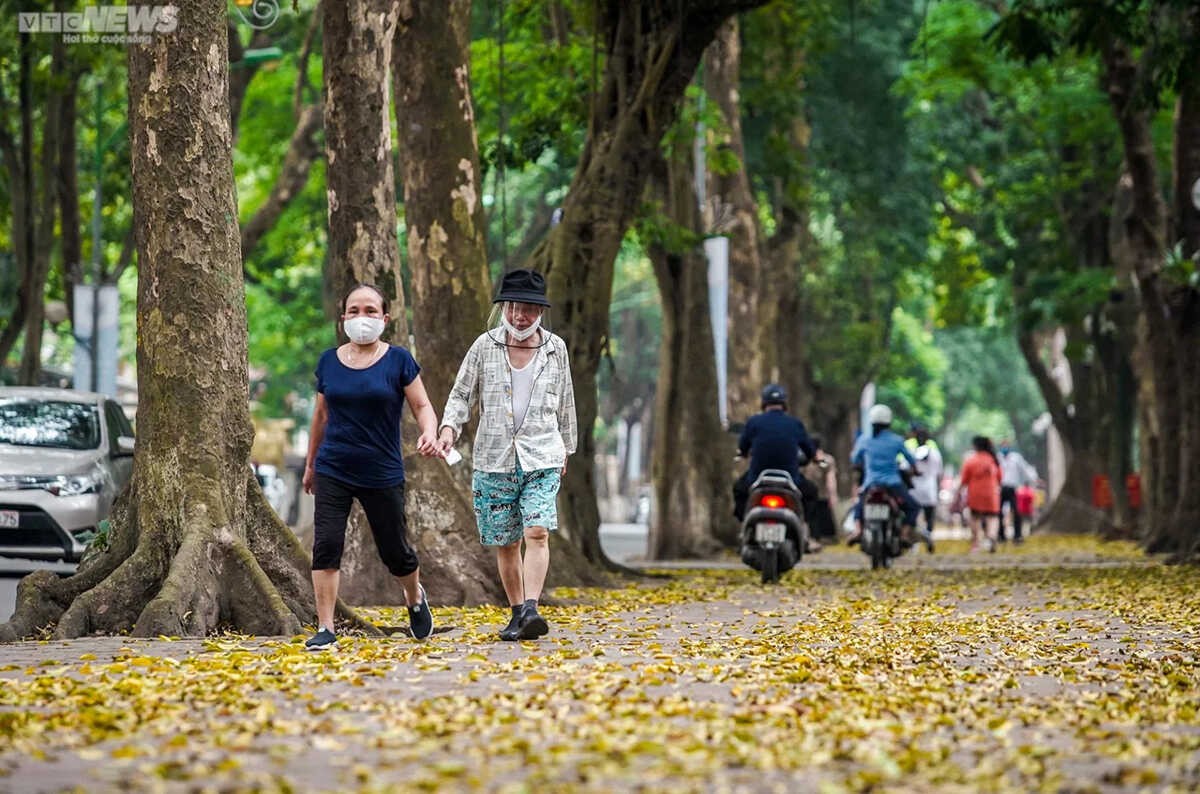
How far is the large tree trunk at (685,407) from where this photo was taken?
80.1 feet

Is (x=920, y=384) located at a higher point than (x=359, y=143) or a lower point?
higher

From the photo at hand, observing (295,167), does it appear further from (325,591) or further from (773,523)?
(325,591)

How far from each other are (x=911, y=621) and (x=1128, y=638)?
1793mm

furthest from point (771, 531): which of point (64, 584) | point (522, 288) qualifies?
point (64, 584)

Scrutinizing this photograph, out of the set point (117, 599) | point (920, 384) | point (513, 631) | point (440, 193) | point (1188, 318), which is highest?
point (920, 384)

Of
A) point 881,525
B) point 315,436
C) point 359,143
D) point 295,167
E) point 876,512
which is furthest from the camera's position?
point 295,167

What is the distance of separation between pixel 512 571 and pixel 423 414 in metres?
1.08

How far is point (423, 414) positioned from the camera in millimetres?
11336

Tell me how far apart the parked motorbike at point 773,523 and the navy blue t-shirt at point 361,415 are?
25.0 feet

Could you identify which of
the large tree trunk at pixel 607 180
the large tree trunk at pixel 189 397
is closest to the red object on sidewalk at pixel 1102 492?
the large tree trunk at pixel 607 180

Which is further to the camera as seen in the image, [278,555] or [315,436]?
[278,555]

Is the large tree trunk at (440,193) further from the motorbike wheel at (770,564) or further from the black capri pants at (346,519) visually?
the black capri pants at (346,519)

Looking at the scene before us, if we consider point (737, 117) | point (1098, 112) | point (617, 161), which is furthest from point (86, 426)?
point (1098, 112)

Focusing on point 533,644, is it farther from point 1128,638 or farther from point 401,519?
point 1128,638
